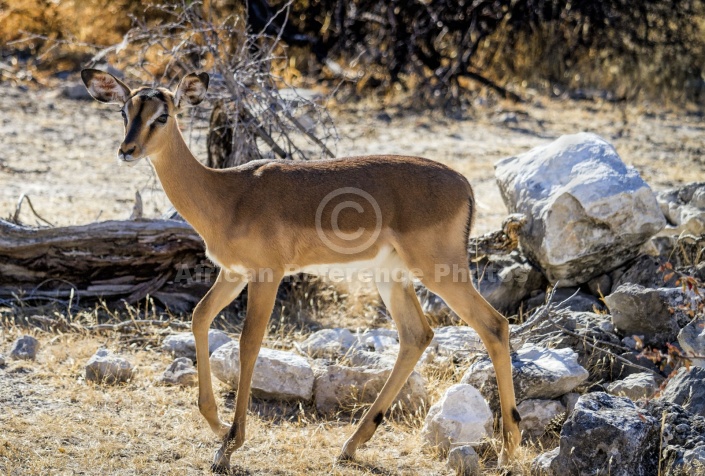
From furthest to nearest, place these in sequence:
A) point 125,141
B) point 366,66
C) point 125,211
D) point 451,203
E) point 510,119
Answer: point 366,66
point 510,119
point 125,211
point 451,203
point 125,141

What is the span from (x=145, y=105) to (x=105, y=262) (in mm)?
2632

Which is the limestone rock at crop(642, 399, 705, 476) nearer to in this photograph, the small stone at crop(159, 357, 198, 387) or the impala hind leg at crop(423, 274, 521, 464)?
the impala hind leg at crop(423, 274, 521, 464)

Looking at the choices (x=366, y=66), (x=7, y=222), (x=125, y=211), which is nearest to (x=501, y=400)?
(x=7, y=222)

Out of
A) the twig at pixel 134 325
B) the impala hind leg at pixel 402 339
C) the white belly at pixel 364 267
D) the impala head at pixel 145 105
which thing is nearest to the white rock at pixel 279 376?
the impala hind leg at pixel 402 339

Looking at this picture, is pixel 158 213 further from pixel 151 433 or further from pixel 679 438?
pixel 679 438

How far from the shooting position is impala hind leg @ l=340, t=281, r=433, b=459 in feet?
18.3

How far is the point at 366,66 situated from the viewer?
54.6ft

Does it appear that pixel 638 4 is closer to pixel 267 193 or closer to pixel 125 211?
pixel 125 211

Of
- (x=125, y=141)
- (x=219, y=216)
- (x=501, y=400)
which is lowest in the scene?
(x=501, y=400)

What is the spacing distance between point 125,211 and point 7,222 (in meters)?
2.62

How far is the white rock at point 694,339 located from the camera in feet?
18.7

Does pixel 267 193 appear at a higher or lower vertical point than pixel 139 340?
higher

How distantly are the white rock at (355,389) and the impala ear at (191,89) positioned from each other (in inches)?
80.4

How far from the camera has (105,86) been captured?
5543mm
